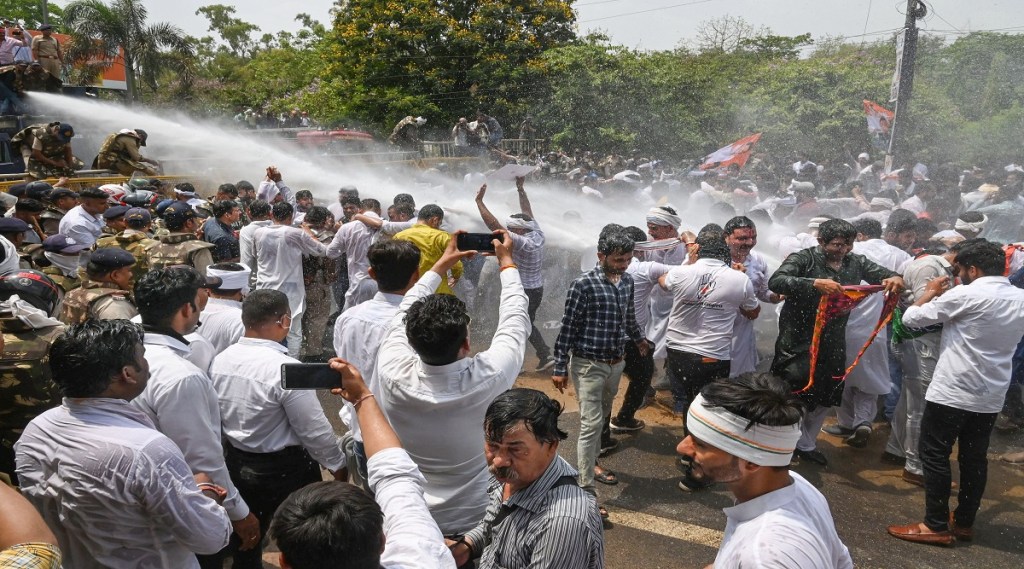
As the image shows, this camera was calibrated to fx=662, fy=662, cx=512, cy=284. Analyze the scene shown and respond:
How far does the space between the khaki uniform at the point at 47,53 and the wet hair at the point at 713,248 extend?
53.0 ft

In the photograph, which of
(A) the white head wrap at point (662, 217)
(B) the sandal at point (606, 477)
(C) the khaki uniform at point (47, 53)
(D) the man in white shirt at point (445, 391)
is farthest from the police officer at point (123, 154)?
(D) the man in white shirt at point (445, 391)

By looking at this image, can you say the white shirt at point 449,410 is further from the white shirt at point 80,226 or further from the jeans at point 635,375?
the white shirt at point 80,226

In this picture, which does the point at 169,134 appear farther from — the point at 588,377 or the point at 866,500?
the point at 866,500

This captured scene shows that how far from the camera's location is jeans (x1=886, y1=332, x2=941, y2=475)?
510 centimetres

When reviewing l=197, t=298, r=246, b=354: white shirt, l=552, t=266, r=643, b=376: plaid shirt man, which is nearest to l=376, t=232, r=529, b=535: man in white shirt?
l=197, t=298, r=246, b=354: white shirt

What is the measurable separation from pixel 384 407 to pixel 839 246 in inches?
150

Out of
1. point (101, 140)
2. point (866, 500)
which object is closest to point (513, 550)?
point (866, 500)

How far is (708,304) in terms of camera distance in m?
5.00

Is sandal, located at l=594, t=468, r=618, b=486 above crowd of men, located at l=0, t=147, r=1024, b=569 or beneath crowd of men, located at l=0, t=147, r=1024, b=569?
beneath

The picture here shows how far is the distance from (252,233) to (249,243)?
5.0 inches

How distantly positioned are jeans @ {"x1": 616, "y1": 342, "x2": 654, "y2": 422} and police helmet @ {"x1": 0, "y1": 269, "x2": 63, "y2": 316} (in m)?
4.12

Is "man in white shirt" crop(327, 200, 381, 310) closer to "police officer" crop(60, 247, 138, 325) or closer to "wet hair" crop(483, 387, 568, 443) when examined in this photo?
"police officer" crop(60, 247, 138, 325)

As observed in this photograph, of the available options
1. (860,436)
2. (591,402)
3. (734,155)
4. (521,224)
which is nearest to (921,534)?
(860,436)

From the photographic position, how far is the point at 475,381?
2662 millimetres
